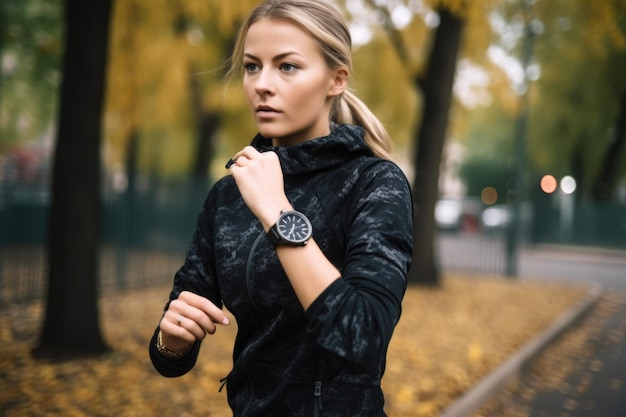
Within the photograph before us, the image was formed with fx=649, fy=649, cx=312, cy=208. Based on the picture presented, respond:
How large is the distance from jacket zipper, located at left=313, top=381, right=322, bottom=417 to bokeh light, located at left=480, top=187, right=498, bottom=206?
4424 cm

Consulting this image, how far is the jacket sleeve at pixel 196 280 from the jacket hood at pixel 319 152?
36 centimetres

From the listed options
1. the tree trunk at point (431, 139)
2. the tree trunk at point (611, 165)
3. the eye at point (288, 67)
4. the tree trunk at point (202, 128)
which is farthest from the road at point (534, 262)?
the eye at point (288, 67)

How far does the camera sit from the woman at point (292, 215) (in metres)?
1.49

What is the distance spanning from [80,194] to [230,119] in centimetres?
1086

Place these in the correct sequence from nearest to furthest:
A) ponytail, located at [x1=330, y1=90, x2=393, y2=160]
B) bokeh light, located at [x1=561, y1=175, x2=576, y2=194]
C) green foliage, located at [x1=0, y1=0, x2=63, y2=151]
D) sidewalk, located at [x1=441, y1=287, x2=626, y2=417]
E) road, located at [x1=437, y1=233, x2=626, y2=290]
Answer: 1. ponytail, located at [x1=330, y1=90, x2=393, y2=160]
2. sidewalk, located at [x1=441, y1=287, x2=626, y2=417]
3. green foliage, located at [x1=0, y1=0, x2=63, y2=151]
4. road, located at [x1=437, y1=233, x2=626, y2=290]
5. bokeh light, located at [x1=561, y1=175, x2=576, y2=194]

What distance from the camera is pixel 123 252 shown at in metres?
11.8

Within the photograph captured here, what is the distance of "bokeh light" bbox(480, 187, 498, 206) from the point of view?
44.4 meters

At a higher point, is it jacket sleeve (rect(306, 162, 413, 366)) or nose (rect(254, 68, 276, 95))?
nose (rect(254, 68, 276, 95))

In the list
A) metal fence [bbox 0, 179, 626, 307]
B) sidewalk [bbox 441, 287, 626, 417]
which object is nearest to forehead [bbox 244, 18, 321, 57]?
sidewalk [bbox 441, 287, 626, 417]

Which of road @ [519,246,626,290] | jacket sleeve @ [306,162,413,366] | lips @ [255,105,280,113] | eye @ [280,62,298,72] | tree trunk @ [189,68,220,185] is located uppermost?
tree trunk @ [189,68,220,185]

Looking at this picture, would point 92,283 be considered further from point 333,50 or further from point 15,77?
point 15,77

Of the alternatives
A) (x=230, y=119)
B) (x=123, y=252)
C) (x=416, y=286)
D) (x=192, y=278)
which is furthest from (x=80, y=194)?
(x=230, y=119)

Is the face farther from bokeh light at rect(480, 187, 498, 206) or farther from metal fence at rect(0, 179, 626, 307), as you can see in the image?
bokeh light at rect(480, 187, 498, 206)

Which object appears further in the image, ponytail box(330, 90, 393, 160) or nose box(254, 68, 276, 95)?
ponytail box(330, 90, 393, 160)
